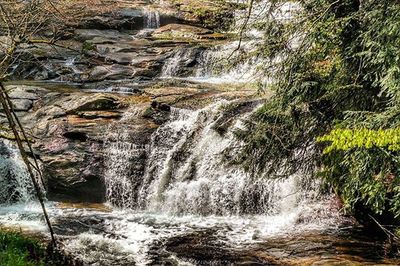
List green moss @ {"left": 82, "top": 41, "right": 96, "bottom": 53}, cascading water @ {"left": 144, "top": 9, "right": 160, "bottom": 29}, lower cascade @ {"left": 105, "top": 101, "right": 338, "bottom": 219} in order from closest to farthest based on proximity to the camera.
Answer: lower cascade @ {"left": 105, "top": 101, "right": 338, "bottom": 219} → green moss @ {"left": 82, "top": 41, "right": 96, "bottom": 53} → cascading water @ {"left": 144, "top": 9, "right": 160, "bottom": 29}

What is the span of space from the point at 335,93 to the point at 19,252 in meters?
5.27

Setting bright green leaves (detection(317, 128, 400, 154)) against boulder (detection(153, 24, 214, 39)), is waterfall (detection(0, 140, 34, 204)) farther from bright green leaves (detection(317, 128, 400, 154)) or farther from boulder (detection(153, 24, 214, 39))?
boulder (detection(153, 24, 214, 39))

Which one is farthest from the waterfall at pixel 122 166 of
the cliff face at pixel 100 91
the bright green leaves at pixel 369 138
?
the bright green leaves at pixel 369 138

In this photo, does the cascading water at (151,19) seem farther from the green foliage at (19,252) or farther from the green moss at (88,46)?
the green foliage at (19,252)

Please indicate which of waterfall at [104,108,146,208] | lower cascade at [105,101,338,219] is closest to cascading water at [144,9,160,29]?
lower cascade at [105,101,338,219]

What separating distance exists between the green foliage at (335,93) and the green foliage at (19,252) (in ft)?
11.5

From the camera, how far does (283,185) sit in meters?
11.0

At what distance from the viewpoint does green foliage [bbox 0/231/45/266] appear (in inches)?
256

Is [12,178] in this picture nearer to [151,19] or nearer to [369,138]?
[369,138]

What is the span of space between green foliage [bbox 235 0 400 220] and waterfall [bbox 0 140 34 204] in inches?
253

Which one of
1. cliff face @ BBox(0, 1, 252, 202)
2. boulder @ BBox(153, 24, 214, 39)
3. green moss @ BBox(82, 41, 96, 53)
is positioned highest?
boulder @ BBox(153, 24, 214, 39)

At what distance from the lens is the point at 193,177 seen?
39.0 ft

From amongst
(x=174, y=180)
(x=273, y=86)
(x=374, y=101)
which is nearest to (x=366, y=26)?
(x=374, y=101)

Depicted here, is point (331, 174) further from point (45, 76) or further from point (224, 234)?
point (45, 76)
